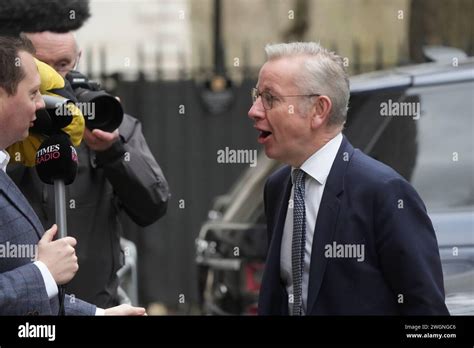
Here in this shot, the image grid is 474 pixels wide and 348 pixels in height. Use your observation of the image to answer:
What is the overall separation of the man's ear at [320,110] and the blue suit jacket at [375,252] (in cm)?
20

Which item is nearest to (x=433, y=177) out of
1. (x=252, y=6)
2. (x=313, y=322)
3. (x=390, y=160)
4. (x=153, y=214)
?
(x=390, y=160)

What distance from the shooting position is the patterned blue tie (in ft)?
12.3

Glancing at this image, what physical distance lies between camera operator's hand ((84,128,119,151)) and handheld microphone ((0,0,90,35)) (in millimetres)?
500

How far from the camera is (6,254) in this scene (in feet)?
11.3

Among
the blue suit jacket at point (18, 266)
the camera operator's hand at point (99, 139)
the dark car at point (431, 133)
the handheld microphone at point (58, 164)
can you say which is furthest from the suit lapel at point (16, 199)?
the dark car at point (431, 133)

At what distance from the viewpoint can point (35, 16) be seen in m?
4.69

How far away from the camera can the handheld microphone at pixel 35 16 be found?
15.3ft

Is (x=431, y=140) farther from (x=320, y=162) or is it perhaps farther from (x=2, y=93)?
(x=2, y=93)

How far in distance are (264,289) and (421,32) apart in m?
6.81

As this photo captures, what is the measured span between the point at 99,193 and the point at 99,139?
1.03 feet
